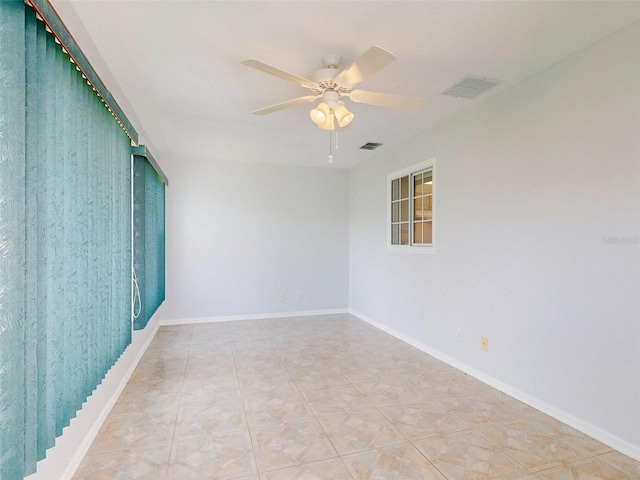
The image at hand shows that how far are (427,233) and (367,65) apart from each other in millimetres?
2538

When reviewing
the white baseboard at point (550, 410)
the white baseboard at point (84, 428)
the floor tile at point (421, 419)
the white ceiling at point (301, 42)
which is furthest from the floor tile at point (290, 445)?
the white ceiling at point (301, 42)

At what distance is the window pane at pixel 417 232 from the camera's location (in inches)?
166

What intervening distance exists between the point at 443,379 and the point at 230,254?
141 inches

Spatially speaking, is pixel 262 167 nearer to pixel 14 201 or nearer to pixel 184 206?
pixel 184 206

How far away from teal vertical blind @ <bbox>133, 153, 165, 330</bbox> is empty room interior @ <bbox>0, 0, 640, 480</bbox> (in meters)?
0.04

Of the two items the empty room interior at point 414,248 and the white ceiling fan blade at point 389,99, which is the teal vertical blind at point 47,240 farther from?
the white ceiling fan blade at point 389,99

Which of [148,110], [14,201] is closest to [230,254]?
[148,110]

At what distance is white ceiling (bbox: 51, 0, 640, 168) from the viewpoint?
1890mm

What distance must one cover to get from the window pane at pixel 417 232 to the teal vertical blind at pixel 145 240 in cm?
305

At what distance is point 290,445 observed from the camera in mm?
2154

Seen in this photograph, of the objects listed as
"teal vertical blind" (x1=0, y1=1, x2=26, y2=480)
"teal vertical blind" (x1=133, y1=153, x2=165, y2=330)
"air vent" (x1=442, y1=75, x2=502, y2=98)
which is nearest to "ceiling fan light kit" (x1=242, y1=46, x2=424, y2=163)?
"air vent" (x1=442, y1=75, x2=502, y2=98)

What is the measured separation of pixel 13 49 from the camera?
1.17m

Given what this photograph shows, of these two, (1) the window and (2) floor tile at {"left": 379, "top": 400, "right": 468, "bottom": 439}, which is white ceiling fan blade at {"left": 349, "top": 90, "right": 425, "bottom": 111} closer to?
(1) the window

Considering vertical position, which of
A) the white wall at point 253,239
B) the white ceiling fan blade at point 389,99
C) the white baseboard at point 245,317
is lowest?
the white baseboard at point 245,317
